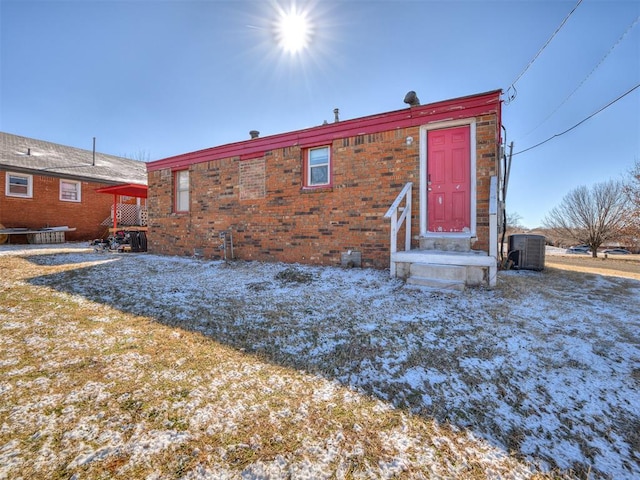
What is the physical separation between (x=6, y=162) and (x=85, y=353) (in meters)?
15.4

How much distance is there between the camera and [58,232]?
12.7 metres

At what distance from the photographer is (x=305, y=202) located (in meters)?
6.45

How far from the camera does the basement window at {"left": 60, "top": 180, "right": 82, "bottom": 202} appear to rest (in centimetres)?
1357

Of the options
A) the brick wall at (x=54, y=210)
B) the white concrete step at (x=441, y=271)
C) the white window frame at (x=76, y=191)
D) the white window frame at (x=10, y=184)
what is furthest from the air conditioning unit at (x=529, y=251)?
the white window frame at (x=10, y=184)

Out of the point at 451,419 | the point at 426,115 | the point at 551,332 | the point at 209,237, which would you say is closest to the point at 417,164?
the point at 426,115

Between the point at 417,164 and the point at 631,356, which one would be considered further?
the point at 417,164

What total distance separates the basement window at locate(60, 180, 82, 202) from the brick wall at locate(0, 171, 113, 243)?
156 mm

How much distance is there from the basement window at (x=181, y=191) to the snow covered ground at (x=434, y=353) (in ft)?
13.9

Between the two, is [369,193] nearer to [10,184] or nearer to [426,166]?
[426,166]

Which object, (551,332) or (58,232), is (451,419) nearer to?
(551,332)

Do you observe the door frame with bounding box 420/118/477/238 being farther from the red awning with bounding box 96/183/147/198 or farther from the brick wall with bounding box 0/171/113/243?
the brick wall with bounding box 0/171/113/243

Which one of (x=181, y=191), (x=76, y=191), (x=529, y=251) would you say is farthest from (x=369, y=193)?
(x=76, y=191)

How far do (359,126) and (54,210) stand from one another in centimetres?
1546

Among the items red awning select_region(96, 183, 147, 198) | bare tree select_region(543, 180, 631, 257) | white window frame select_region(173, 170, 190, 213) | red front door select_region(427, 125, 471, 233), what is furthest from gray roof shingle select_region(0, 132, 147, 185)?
bare tree select_region(543, 180, 631, 257)
